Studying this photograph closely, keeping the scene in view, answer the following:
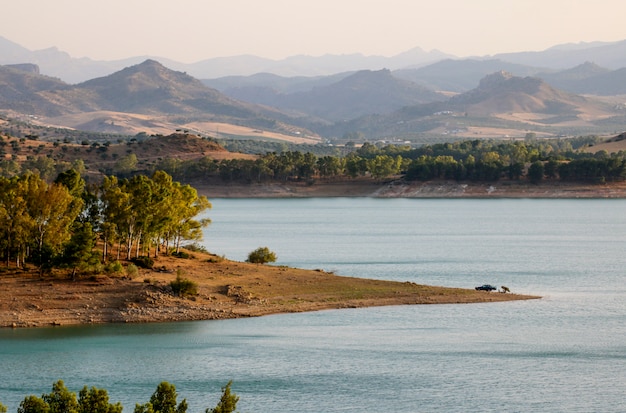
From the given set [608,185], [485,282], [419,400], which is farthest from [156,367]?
[608,185]

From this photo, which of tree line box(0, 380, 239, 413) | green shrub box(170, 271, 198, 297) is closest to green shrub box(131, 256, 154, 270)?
green shrub box(170, 271, 198, 297)

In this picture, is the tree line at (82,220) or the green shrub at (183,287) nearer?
the green shrub at (183,287)

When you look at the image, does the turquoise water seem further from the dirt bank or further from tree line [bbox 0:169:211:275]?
the dirt bank

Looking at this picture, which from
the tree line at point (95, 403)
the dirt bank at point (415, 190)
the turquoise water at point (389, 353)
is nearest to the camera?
the tree line at point (95, 403)

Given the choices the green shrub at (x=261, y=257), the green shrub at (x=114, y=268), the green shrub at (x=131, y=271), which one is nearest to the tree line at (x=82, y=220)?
the green shrub at (x=114, y=268)

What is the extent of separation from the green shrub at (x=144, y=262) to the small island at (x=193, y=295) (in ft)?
1.10

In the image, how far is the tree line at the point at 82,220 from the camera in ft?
212

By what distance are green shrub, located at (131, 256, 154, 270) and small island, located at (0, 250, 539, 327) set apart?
0.33 m

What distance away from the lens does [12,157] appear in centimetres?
19075

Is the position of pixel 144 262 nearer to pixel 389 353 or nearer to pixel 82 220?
pixel 82 220

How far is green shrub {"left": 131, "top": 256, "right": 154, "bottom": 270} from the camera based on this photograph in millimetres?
68875

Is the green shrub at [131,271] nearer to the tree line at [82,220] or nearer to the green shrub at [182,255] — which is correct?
the tree line at [82,220]

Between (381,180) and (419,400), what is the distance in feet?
491

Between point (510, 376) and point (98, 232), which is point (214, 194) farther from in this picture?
point (510, 376)
